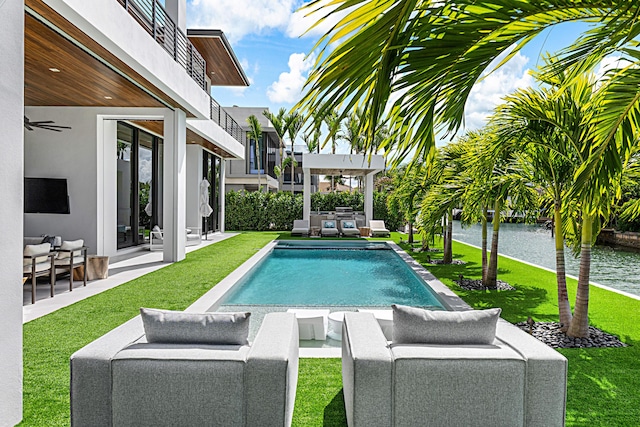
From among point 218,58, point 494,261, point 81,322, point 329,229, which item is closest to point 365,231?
point 329,229

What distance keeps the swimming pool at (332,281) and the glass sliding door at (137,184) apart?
14.0 ft

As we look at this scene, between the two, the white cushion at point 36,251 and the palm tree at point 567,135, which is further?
the white cushion at point 36,251

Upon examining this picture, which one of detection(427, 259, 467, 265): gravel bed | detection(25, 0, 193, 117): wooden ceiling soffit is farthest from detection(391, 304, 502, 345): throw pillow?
detection(427, 259, 467, 265): gravel bed

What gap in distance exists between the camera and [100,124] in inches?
424

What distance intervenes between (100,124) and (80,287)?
473cm

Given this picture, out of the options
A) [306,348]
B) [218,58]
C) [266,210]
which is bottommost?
[306,348]

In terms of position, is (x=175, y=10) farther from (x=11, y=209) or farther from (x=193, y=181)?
(x=11, y=209)

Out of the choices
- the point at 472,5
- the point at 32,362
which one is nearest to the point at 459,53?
the point at 472,5

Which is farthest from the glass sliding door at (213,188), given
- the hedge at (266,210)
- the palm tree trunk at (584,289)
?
the palm tree trunk at (584,289)

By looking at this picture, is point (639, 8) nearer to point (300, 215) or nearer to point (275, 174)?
point (300, 215)

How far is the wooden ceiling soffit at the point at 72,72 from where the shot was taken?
18.7 feet

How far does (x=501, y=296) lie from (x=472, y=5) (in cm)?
648

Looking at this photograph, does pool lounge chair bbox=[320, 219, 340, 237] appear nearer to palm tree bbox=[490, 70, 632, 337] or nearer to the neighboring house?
the neighboring house

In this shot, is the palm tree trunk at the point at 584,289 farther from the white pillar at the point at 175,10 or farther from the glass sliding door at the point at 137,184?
the glass sliding door at the point at 137,184
